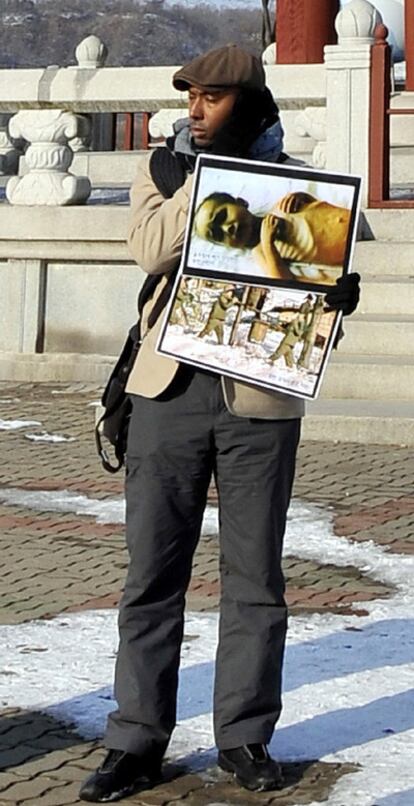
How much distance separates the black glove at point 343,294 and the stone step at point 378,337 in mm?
7339

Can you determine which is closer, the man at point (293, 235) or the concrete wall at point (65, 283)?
the man at point (293, 235)

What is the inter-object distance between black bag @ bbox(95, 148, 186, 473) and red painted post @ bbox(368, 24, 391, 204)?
8632 millimetres

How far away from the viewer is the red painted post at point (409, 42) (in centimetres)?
2025

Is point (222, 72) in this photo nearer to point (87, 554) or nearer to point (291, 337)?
point (291, 337)

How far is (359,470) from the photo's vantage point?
32.4 feet

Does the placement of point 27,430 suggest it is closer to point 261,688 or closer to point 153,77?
point 153,77

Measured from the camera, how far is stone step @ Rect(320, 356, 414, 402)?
1154 cm

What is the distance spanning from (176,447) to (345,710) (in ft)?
3.86

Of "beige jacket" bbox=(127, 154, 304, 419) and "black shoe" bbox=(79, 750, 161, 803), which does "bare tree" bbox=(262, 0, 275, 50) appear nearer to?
"beige jacket" bbox=(127, 154, 304, 419)

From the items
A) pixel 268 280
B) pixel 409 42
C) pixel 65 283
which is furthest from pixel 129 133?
pixel 268 280

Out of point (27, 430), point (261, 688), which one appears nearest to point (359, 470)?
point (27, 430)

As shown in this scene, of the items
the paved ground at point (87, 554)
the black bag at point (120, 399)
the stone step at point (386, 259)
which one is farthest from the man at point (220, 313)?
the stone step at point (386, 259)

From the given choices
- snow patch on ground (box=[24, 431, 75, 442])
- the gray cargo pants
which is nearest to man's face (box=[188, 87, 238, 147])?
the gray cargo pants

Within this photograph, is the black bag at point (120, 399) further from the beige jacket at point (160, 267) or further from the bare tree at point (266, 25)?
the bare tree at point (266, 25)
